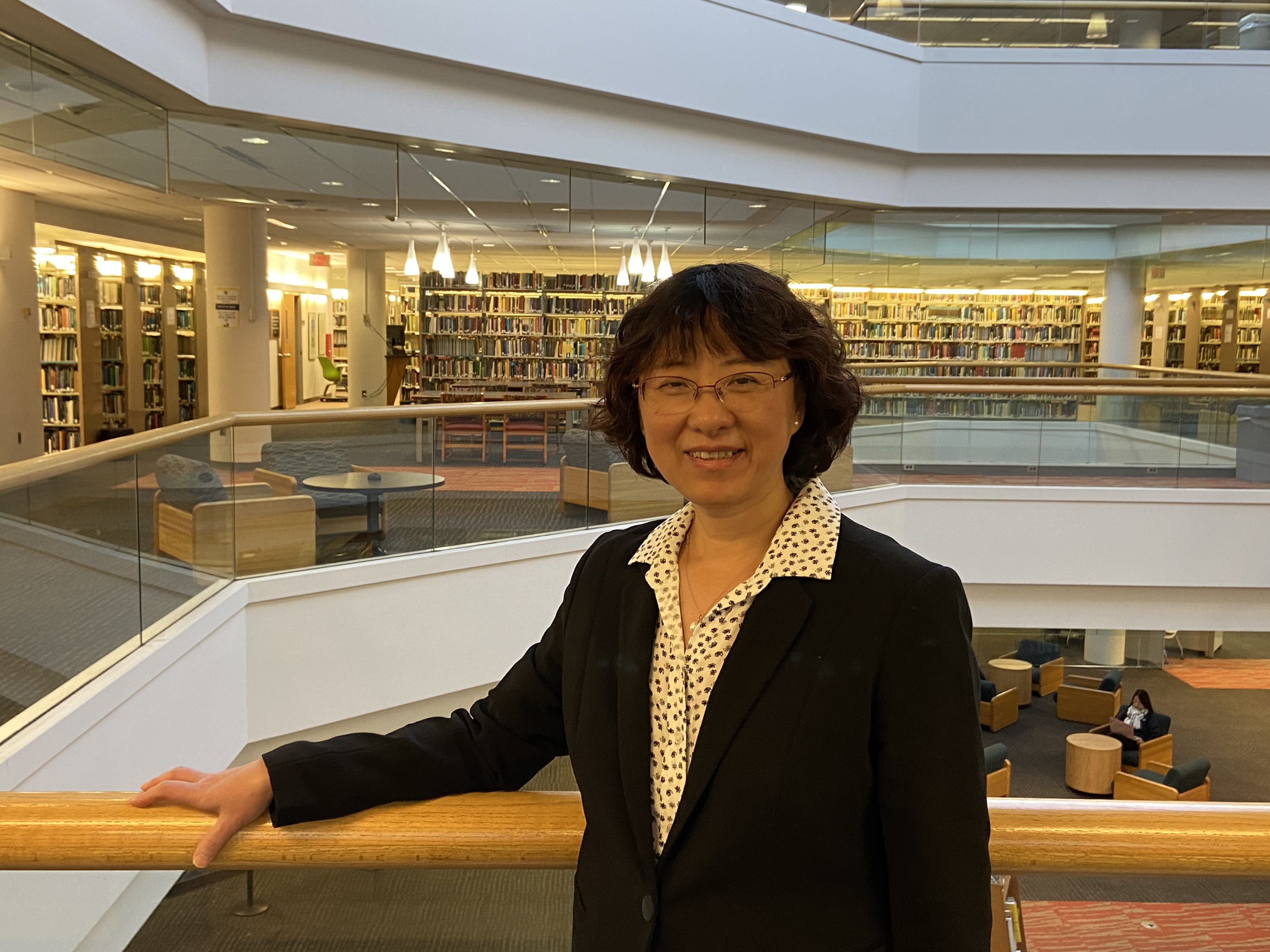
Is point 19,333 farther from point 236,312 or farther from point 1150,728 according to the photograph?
point 1150,728

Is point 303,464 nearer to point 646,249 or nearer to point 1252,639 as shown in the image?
point 646,249

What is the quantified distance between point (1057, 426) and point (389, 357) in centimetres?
791

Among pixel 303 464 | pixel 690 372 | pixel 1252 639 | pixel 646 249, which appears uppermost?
pixel 646 249

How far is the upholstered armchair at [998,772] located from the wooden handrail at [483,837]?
658 cm

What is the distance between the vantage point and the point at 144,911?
1.77 metres

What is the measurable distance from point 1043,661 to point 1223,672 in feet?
8.21

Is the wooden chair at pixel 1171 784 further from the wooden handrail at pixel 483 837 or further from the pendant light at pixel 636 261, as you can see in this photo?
the wooden handrail at pixel 483 837

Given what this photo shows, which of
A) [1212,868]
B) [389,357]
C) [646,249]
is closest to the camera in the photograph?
[1212,868]

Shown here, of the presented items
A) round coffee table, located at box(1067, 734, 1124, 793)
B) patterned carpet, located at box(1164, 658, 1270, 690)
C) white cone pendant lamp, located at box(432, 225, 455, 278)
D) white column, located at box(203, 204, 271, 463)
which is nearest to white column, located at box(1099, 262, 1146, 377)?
patterned carpet, located at box(1164, 658, 1270, 690)

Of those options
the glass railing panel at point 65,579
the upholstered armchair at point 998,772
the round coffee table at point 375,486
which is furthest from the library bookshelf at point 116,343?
the upholstered armchair at point 998,772

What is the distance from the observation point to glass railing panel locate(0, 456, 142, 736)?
10.2 feet

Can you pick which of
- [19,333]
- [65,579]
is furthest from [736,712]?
[19,333]

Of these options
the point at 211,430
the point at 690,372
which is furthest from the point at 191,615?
the point at 690,372

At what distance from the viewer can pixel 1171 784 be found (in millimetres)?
7656
